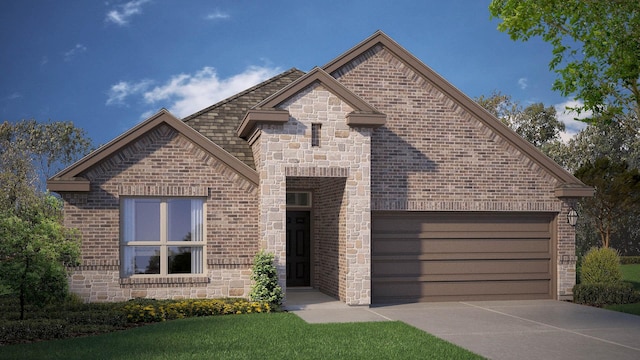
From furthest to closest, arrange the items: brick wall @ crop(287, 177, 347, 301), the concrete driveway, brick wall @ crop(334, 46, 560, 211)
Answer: brick wall @ crop(334, 46, 560, 211) → brick wall @ crop(287, 177, 347, 301) → the concrete driveway

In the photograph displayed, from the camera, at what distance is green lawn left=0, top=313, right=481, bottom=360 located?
10633mm

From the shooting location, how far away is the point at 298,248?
2075 cm

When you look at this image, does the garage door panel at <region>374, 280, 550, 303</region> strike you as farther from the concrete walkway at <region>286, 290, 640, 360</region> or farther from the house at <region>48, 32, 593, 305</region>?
the concrete walkway at <region>286, 290, 640, 360</region>

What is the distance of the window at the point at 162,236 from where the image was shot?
16469 millimetres

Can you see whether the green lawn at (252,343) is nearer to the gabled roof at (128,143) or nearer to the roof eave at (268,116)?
the gabled roof at (128,143)

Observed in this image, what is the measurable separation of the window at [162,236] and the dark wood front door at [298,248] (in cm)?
434

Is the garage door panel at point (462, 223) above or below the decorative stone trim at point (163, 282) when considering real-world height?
above

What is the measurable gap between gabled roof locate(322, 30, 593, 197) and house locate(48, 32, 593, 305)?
32 millimetres

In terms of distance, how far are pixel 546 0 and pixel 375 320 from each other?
30.9 feet

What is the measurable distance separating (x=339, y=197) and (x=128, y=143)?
5418mm

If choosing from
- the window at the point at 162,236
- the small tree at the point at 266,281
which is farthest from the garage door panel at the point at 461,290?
the window at the point at 162,236

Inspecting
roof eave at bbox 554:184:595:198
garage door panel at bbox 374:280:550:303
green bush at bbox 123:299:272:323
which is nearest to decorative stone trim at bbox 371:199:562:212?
roof eave at bbox 554:184:595:198

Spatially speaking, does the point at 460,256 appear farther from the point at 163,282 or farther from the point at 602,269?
the point at 163,282

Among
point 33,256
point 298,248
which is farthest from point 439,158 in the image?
point 33,256
